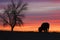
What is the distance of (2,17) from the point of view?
59125mm

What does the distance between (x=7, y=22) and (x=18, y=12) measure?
3603 mm

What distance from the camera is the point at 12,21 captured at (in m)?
56.2
